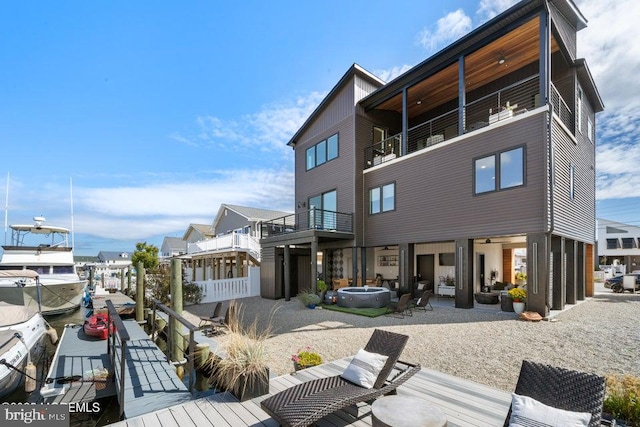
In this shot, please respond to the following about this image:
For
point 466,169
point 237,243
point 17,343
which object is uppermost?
point 466,169

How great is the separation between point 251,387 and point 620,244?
161 ft

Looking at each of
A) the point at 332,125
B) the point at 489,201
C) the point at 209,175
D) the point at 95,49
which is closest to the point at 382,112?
the point at 332,125

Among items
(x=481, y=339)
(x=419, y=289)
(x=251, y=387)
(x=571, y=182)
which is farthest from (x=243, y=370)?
(x=571, y=182)

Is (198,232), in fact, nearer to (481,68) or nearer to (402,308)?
(402,308)

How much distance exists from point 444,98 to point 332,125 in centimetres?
571

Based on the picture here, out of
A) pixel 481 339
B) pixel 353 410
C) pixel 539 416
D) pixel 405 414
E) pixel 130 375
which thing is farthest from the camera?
pixel 481 339

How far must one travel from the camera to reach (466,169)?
1147cm

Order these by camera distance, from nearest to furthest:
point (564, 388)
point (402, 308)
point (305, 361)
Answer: point (564, 388)
point (305, 361)
point (402, 308)

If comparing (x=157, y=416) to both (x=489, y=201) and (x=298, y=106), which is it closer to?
(x=489, y=201)

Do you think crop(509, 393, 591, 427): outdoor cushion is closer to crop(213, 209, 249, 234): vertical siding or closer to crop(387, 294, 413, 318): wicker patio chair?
crop(387, 294, 413, 318): wicker patio chair

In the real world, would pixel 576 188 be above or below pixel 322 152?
below

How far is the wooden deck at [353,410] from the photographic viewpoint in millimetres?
3434

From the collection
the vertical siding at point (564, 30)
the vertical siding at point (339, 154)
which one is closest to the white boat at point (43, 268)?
the vertical siding at point (339, 154)

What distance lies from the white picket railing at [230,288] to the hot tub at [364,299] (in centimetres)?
669
